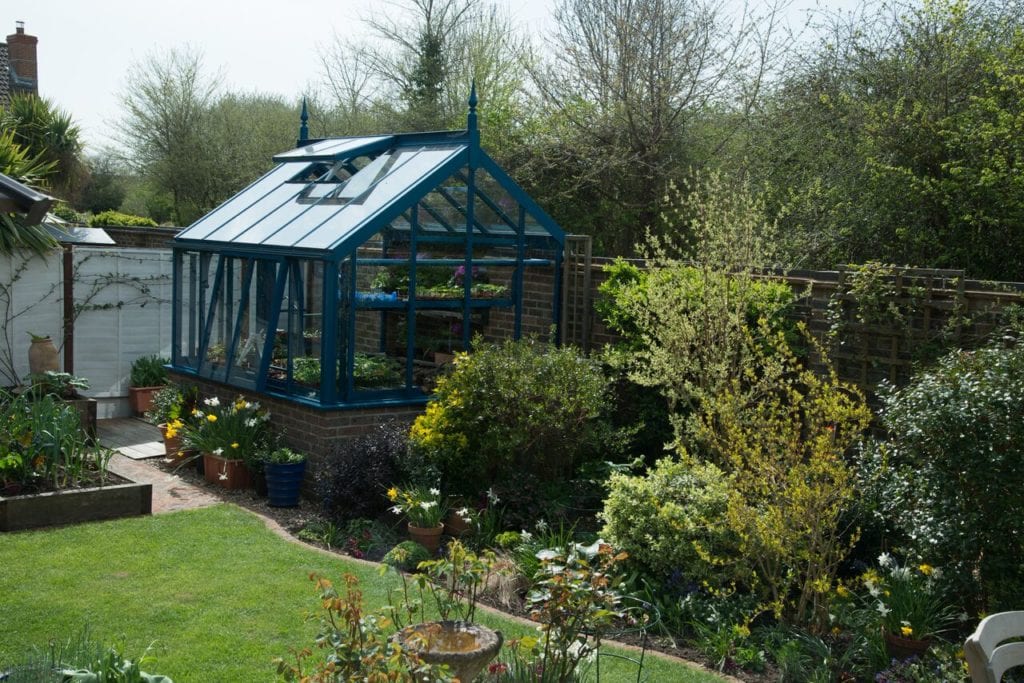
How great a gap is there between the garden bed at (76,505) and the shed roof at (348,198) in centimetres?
265

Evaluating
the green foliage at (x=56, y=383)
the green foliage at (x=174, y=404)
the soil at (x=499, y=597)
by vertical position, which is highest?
the green foliage at (x=56, y=383)

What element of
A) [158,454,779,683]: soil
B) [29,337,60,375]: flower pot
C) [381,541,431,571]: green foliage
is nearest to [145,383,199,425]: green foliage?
[158,454,779,683]: soil

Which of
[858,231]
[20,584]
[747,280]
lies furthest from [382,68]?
[20,584]

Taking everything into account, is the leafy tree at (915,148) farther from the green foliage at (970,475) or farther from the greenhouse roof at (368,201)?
the green foliage at (970,475)

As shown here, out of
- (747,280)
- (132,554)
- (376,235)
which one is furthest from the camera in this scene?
(376,235)

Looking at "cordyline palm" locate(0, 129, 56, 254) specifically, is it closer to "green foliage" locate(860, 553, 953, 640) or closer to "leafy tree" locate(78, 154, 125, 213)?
"green foliage" locate(860, 553, 953, 640)

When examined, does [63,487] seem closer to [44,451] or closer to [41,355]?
[44,451]

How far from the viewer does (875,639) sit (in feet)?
18.6

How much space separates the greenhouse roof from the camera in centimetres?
945

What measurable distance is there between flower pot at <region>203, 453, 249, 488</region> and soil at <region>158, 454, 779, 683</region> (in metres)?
0.06

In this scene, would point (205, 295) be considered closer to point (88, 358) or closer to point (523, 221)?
point (88, 358)

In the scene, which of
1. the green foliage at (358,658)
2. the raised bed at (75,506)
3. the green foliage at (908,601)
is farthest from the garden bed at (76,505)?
the green foliage at (908,601)

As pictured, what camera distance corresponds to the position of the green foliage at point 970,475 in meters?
5.42

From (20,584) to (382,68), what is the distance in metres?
22.3
